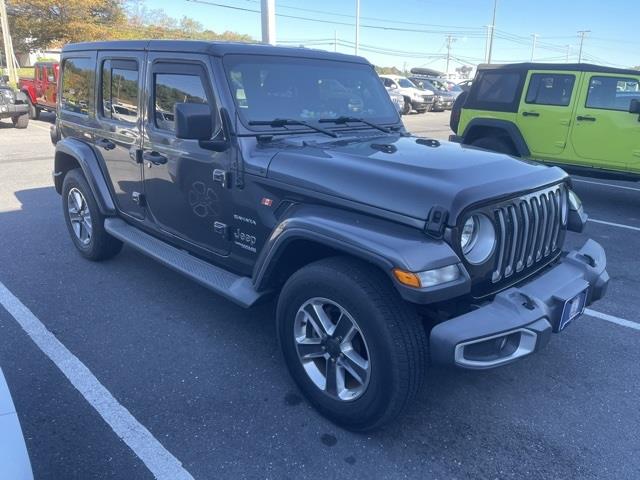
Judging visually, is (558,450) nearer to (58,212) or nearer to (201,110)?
(201,110)

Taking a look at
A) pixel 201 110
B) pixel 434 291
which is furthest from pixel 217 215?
pixel 434 291

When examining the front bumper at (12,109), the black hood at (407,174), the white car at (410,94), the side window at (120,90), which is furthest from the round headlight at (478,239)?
the white car at (410,94)

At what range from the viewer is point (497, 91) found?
8.47 meters

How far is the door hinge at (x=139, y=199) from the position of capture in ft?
13.5

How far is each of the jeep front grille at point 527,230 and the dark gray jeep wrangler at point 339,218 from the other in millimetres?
12

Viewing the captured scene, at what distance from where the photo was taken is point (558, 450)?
8.73ft

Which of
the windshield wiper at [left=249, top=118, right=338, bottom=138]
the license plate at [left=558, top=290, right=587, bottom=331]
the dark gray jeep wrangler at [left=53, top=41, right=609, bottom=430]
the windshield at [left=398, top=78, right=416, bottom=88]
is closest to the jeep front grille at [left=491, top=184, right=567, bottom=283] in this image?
the dark gray jeep wrangler at [left=53, top=41, right=609, bottom=430]

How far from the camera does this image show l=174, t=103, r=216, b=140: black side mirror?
2947mm

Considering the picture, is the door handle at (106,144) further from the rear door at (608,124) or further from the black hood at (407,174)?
the rear door at (608,124)

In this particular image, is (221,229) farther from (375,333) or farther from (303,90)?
(375,333)

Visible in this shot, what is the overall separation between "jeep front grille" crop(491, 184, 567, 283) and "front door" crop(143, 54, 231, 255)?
1.66m

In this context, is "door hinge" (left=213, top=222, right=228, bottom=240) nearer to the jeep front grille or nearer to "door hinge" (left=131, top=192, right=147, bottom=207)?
"door hinge" (left=131, top=192, right=147, bottom=207)

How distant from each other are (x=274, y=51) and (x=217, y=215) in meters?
1.20

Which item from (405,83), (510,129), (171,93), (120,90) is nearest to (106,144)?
(120,90)
